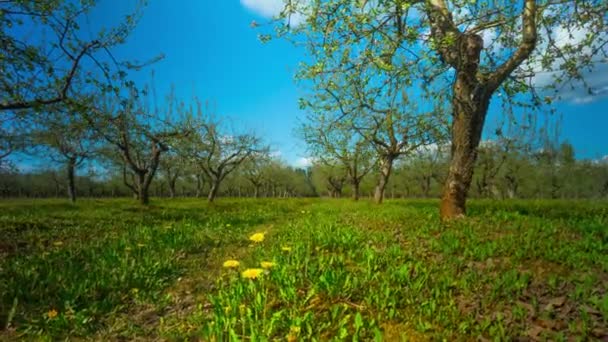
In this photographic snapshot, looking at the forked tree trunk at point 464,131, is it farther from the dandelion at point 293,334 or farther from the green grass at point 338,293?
the dandelion at point 293,334

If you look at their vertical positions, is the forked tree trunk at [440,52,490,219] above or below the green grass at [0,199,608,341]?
above

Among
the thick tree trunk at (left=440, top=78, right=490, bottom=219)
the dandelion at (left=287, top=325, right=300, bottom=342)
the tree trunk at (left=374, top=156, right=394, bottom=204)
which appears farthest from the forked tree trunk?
the tree trunk at (left=374, top=156, right=394, bottom=204)

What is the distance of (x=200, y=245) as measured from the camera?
9.29 m

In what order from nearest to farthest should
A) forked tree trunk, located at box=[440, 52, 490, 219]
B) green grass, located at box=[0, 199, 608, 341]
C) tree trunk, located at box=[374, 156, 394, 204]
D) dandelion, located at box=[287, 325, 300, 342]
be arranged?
dandelion, located at box=[287, 325, 300, 342] < green grass, located at box=[0, 199, 608, 341] < forked tree trunk, located at box=[440, 52, 490, 219] < tree trunk, located at box=[374, 156, 394, 204]

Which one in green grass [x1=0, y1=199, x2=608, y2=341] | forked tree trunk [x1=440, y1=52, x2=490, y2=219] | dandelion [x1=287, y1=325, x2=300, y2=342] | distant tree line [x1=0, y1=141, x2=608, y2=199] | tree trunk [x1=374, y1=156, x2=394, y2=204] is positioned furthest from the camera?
distant tree line [x1=0, y1=141, x2=608, y2=199]

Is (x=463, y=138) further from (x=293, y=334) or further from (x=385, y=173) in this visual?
(x=385, y=173)

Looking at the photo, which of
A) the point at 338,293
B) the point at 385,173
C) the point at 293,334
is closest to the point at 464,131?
the point at 338,293

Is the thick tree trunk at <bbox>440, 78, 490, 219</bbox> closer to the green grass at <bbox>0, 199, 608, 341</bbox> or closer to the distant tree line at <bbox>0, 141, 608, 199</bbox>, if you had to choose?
the green grass at <bbox>0, 199, 608, 341</bbox>

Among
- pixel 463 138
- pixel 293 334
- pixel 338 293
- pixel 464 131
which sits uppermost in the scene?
pixel 464 131

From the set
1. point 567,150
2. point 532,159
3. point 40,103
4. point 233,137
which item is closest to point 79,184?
point 233,137

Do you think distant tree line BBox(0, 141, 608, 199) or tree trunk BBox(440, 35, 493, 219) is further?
distant tree line BBox(0, 141, 608, 199)

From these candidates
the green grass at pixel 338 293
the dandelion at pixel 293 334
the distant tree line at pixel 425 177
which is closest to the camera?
the dandelion at pixel 293 334

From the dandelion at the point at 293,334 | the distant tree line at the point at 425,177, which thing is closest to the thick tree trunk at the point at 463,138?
the dandelion at the point at 293,334

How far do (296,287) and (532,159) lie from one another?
83170 millimetres
